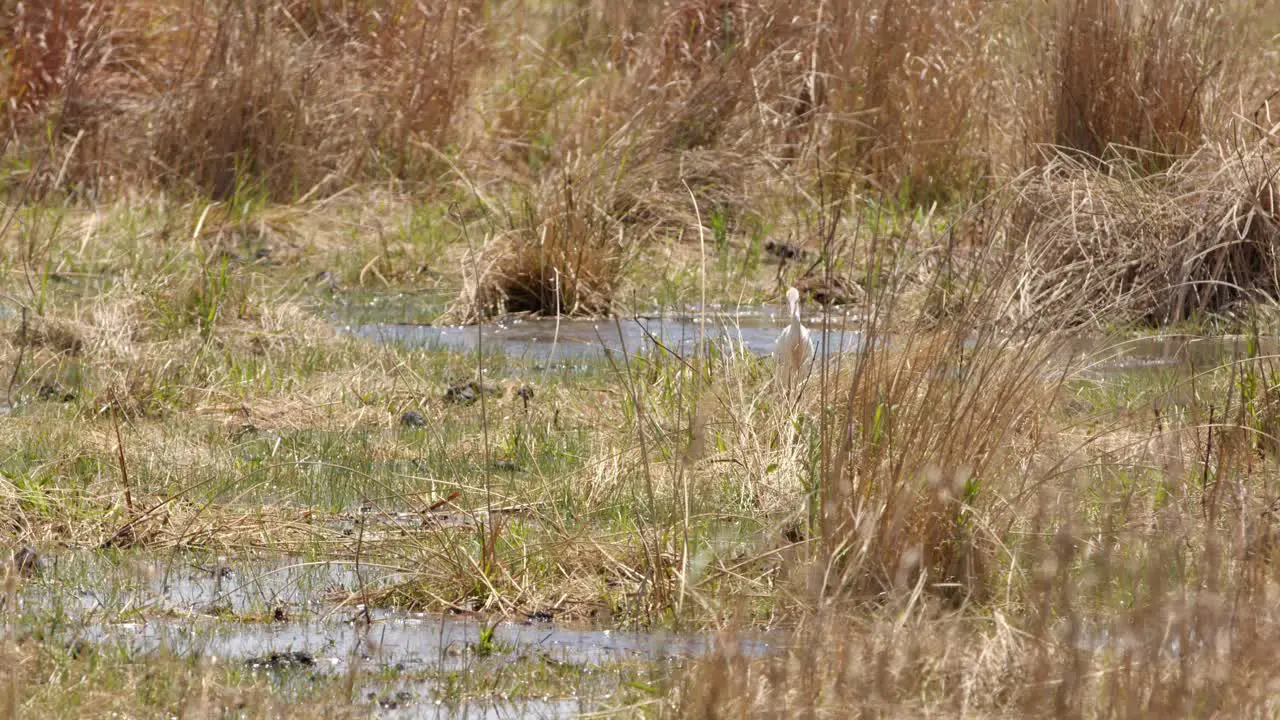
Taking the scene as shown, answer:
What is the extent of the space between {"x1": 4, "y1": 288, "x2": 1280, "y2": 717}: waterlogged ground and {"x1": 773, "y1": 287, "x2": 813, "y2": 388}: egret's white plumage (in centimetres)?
22

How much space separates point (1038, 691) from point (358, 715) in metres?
1.38

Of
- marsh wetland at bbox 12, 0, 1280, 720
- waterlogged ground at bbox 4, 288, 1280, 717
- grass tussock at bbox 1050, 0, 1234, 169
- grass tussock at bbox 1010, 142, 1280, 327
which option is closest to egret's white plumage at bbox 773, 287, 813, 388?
marsh wetland at bbox 12, 0, 1280, 720

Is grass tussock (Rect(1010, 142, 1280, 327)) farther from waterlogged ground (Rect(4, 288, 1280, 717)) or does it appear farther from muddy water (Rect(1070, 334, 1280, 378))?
waterlogged ground (Rect(4, 288, 1280, 717))

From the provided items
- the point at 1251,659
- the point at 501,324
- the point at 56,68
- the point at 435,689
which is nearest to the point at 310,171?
the point at 56,68

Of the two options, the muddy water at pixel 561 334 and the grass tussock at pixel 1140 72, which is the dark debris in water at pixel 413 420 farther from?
the grass tussock at pixel 1140 72

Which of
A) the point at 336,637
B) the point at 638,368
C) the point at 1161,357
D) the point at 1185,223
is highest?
the point at 1185,223

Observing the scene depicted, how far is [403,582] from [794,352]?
6.64 ft

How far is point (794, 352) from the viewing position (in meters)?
6.22

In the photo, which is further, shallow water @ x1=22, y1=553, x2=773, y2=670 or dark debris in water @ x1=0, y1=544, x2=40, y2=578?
dark debris in water @ x1=0, y1=544, x2=40, y2=578

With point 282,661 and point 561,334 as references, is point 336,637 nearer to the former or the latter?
point 282,661

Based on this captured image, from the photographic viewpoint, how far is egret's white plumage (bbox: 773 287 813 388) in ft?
20.0

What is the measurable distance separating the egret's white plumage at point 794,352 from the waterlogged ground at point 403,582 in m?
0.22

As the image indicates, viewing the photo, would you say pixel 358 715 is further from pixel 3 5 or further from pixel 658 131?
pixel 3 5

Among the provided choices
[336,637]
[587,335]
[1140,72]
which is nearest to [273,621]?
[336,637]
